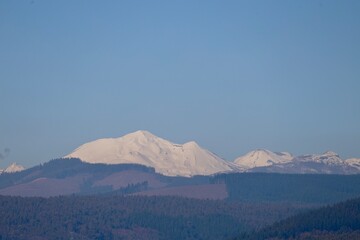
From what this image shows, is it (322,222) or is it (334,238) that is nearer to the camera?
(334,238)

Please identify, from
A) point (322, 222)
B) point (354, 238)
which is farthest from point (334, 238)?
point (322, 222)

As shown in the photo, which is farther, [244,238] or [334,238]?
[244,238]

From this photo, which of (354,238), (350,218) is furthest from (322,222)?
(354,238)

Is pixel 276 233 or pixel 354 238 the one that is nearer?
pixel 354 238

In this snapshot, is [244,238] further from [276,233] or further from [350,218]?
[350,218]

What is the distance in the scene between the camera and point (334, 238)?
181m

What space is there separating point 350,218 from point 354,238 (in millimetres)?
18970

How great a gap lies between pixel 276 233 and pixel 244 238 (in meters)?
6.18

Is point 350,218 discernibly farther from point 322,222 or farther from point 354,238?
point 354,238

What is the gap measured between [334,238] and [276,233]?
14649mm

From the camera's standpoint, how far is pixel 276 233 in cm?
19225

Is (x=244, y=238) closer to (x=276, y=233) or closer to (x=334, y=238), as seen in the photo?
(x=276, y=233)

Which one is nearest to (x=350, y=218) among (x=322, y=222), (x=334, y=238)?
(x=322, y=222)

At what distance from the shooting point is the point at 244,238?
194250 millimetres
